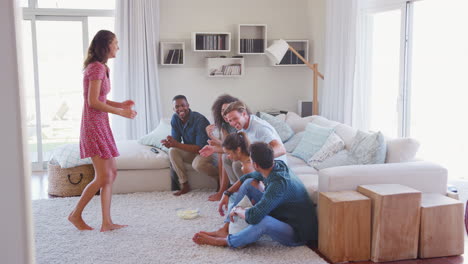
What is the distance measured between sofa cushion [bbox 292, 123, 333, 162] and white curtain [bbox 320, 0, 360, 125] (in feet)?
3.46

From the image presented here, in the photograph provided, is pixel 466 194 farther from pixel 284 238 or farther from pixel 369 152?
pixel 284 238

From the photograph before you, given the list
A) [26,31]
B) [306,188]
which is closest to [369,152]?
[306,188]

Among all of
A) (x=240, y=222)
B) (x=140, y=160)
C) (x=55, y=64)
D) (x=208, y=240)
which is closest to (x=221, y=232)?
(x=208, y=240)

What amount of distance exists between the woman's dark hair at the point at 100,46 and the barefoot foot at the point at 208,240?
56.6 inches

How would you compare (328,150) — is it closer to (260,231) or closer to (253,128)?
(253,128)

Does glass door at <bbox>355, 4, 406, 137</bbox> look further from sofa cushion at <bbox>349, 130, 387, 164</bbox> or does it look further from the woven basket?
the woven basket

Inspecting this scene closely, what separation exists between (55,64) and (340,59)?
372cm

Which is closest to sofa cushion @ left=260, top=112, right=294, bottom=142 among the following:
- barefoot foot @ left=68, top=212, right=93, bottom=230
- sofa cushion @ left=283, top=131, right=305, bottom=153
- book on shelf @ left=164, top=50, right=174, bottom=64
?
sofa cushion @ left=283, top=131, right=305, bottom=153

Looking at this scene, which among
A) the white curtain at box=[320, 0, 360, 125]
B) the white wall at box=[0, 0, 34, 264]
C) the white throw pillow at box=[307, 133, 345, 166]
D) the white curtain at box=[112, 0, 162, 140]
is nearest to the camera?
the white wall at box=[0, 0, 34, 264]

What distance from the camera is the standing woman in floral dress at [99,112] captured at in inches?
136

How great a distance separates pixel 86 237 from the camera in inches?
142

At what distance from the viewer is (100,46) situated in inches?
138

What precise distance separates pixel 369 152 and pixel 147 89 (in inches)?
139

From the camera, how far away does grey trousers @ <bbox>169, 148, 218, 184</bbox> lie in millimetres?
4770
